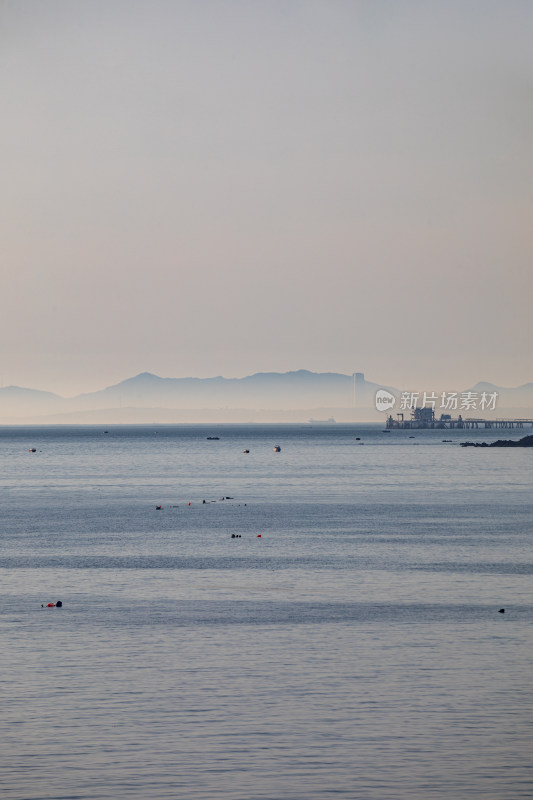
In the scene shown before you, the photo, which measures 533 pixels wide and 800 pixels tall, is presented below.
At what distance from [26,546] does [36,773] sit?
45.4 m

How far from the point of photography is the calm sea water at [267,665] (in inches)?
914

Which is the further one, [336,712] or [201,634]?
[201,634]

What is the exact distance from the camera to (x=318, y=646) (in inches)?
1394

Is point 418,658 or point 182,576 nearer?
point 418,658

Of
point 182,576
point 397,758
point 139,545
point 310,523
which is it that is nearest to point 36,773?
point 397,758

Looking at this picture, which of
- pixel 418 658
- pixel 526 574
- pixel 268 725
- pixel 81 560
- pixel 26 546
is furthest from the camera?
pixel 26 546

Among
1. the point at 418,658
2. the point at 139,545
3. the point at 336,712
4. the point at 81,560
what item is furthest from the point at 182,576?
the point at 336,712

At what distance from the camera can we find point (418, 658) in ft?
110

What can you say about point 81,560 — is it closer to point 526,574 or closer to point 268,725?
point 526,574

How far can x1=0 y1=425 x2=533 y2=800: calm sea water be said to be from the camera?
2322 cm

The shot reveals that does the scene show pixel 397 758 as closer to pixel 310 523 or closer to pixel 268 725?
pixel 268 725

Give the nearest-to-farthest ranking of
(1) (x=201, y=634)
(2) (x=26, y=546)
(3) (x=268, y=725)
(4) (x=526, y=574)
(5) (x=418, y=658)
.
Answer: (3) (x=268, y=725) < (5) (x=418, y=658) < (1) (x=201, y=634) < (4) (x=526, y=574) < (2) (x=26, y=546)

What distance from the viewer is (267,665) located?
108 feet

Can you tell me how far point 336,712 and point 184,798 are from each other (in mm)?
7139
